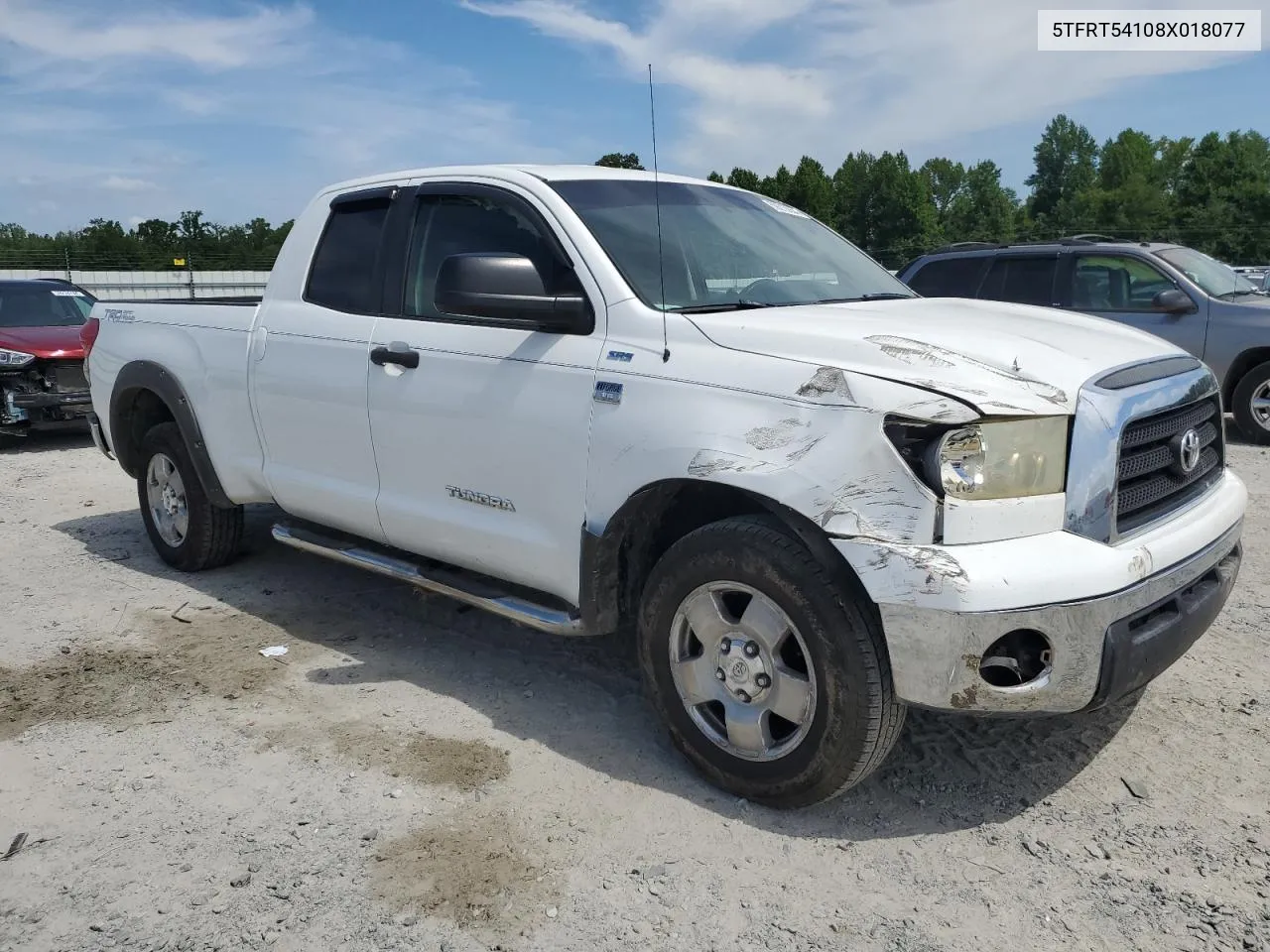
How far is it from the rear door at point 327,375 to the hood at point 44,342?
708 centimetres

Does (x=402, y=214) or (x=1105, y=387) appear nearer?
(x=1105, y=387)

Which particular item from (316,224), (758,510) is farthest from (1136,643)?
(316,224)

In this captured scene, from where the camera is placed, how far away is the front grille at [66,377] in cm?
1075

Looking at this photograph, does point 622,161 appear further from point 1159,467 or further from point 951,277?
point 951,277

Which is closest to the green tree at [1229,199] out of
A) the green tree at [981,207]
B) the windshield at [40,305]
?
the green tree at [981,207]

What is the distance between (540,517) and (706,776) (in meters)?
1.03

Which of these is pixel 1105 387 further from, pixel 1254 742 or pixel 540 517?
pixel 540 517

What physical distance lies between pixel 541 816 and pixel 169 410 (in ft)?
11.6

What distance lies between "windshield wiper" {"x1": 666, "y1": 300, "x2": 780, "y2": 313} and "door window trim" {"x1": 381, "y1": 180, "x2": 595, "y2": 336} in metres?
0.49

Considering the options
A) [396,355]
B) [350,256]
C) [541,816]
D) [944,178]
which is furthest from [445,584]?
[944,178]

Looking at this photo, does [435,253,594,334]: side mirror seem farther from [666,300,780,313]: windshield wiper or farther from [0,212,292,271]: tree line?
[0,212,292,271]: tree line

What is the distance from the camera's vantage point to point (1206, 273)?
10.3 m

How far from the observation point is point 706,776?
3.38m

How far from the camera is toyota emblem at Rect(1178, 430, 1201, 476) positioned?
327 cm
